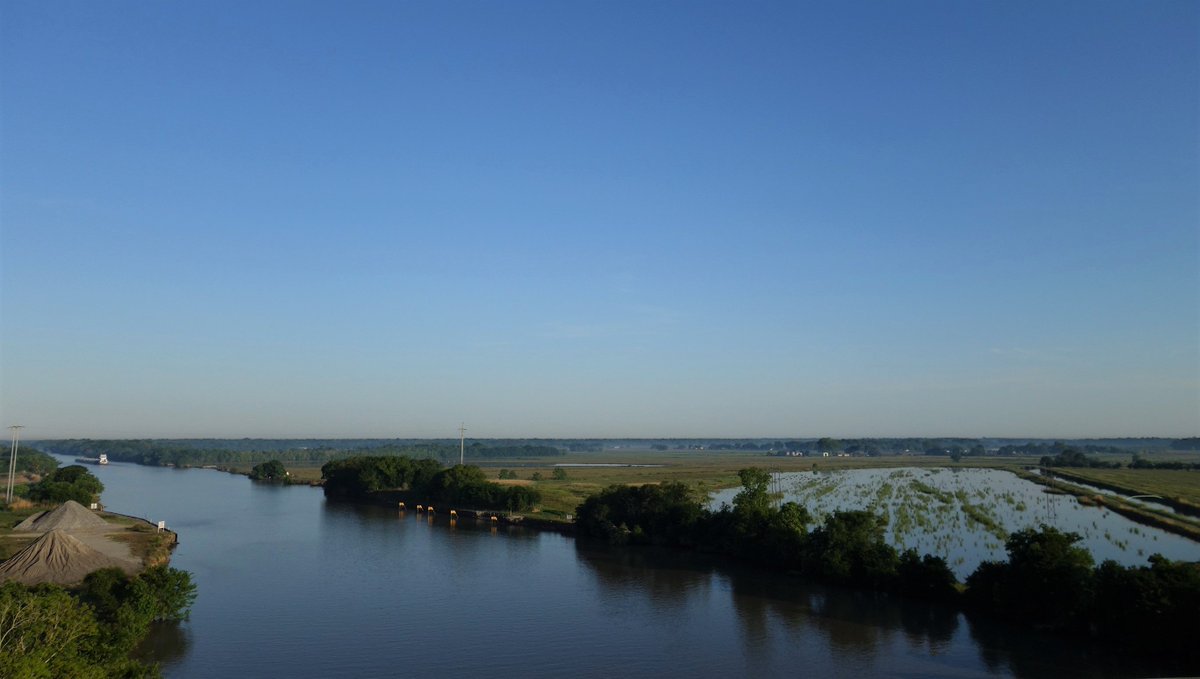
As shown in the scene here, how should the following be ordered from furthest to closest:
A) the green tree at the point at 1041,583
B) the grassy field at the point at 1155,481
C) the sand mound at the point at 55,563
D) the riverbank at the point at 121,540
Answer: the grassy field at the point at 1155,481 → the riverbank at the point at 121,540 → the sand mound at the point at 55,563 → the green tree at the point at 1041,583

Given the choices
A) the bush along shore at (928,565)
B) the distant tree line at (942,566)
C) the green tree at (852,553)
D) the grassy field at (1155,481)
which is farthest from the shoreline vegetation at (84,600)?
the grassy field at (1155,481)

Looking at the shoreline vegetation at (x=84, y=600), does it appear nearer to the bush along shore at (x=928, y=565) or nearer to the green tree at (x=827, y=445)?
the bush along shore at (x=928, y=565)

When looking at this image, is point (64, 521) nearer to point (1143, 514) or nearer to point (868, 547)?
point (868, 547)

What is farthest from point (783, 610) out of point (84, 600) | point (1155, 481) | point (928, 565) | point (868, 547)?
point (1155, 481)

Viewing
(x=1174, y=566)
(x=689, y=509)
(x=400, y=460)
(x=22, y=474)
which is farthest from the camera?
(x=22, y=474)

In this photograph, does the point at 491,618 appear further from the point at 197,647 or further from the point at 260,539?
the point at 260,539

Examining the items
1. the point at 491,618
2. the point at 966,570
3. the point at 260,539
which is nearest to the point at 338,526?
the point at 260,539
